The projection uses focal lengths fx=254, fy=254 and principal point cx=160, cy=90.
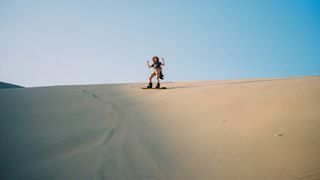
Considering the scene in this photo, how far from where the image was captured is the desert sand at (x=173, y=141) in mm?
2354

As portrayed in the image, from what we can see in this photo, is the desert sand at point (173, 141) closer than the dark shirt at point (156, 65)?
Yes

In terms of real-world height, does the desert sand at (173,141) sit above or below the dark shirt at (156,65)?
below

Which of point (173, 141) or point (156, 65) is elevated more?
point (156, 65)

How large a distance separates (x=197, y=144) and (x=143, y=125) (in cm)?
124

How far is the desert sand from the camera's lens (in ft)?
7.72

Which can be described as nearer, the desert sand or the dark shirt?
the desert sand

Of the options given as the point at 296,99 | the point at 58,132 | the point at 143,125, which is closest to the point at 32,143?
the point at 58,132

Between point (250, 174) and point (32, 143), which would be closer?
point (250, 174)

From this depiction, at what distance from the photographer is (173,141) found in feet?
10.4

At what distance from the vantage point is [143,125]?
13.2 feet

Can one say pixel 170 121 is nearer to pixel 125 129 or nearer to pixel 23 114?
pixel 125 129

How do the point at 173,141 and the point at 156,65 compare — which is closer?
the point at 173,141

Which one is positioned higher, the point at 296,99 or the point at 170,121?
the point at 296,99

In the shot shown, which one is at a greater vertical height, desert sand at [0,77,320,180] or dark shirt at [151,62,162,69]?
dark shirt at [151,62,162,69]
